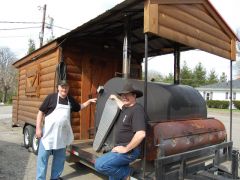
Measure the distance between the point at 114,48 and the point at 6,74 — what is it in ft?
197

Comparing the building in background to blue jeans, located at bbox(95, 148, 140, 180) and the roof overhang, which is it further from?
blue jeans, located at bbox(95, 148, 140, 180)

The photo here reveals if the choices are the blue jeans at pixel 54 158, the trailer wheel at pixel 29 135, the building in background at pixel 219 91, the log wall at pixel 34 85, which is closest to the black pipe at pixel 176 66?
the log wall at pixel 34 85

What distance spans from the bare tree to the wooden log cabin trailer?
50668mm

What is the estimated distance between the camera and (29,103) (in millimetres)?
10086

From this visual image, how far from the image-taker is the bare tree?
59694 millimetres

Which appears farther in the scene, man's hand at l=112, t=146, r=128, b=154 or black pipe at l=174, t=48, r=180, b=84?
black pipe at l=174, t=48, r=180, b=84

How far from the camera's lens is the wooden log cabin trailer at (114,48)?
5.08 m

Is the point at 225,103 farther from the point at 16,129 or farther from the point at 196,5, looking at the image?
the point at 196,5

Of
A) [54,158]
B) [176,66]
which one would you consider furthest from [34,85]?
[176,66]

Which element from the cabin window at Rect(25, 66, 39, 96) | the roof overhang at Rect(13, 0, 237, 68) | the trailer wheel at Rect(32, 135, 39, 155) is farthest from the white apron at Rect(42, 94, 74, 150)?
the cabin window at Rect(25, 66, 39, 96)

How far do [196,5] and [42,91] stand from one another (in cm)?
Answer: 498

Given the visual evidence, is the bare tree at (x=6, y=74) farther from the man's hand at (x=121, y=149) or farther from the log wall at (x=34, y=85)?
the man's hand at (x=121, y=149)

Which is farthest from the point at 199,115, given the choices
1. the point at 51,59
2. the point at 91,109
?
the point at 51,59

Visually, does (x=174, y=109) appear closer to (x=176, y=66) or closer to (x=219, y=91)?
(x=176, y=66)
